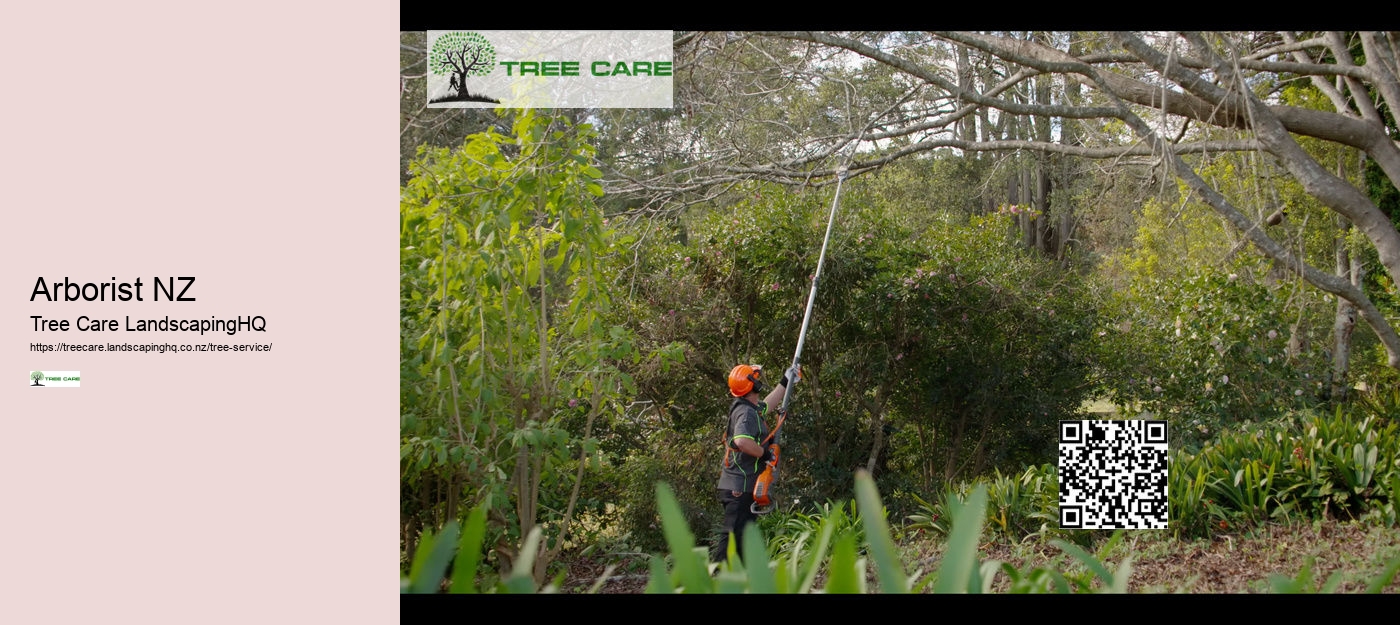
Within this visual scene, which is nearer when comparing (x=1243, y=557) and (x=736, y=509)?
(x=1243, y=557)

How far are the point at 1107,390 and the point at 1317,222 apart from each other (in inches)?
135

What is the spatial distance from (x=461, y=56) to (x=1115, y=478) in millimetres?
3728

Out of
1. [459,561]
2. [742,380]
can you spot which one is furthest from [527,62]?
[459,561]

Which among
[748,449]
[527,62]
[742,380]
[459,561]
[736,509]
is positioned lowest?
[736,509]

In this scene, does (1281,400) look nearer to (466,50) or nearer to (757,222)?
(757,222)

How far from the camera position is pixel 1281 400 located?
6.77 meters

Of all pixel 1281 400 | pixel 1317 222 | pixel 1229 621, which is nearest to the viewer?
pixel 1229 621

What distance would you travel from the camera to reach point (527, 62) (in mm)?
4352
